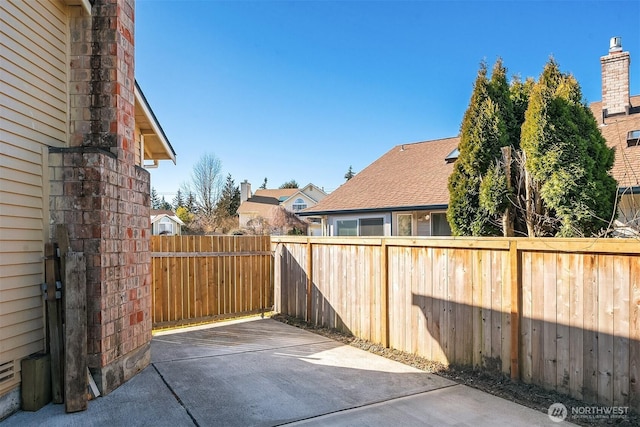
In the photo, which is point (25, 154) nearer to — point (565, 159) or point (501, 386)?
point (501, 386)

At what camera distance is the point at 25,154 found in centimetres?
358

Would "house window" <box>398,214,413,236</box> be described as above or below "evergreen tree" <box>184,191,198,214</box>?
below

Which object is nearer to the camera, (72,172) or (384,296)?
(72,172)

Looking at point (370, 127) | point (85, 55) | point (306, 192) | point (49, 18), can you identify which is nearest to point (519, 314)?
point (85, 55)

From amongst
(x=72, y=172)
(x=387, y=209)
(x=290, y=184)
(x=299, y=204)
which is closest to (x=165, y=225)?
(x=299, y=204)

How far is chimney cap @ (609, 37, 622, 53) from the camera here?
1162 cm

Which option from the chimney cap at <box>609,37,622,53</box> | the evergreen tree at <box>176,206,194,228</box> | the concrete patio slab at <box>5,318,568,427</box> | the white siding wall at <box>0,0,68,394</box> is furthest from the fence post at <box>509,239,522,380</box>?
the evergreen tree at <box>176,206,194,228</box>

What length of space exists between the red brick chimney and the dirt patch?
35.2 feet

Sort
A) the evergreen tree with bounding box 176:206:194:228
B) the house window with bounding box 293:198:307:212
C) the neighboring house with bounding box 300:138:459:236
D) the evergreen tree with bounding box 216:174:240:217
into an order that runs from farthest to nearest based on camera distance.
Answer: the house window with bounding box 293:198:307:212, the evergreen tree with bounding box 176:206:194:228, the evergreen tree with bounding box 216:174:240:217, the neighboring house with bounding box 300:138:459:236

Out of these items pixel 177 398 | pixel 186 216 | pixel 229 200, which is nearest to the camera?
pixel 177 398

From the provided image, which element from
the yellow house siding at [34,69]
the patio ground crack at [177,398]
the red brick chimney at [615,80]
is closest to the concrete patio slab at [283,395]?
the patio ground crack at [177,398]

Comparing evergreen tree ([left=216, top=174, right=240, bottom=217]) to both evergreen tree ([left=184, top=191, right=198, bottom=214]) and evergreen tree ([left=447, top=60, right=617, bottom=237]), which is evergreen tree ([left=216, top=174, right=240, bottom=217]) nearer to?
evergreen tree ([left=184, top=191, right=198, bottom=214])

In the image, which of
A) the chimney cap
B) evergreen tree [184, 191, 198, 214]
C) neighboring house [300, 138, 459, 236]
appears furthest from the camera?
evergreen tree [184, 191, 198, 214]

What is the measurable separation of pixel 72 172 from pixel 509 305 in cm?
469
